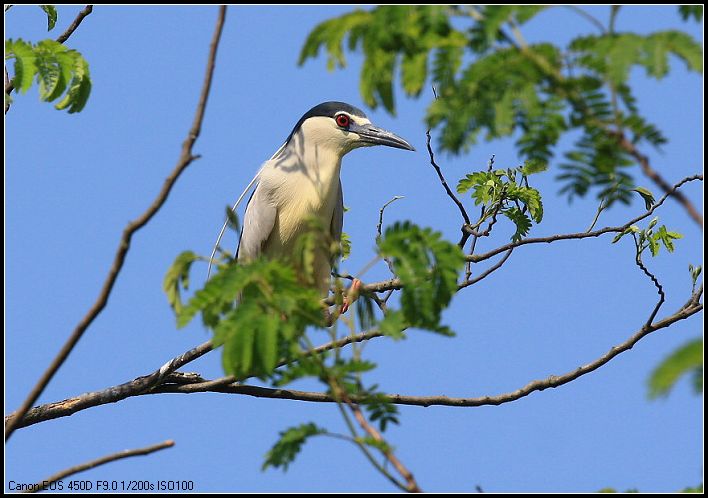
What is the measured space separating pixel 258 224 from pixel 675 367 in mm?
4653

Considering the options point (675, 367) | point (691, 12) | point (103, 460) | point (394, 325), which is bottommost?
point (675, 367)

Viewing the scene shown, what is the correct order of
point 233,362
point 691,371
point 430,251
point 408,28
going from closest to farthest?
point 691,371, point 408,28, point 233,362, point 430,251

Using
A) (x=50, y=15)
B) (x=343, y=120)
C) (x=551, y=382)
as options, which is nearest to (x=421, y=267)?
(x=551, y=382)

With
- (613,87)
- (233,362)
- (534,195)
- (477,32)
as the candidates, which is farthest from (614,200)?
(534,195)

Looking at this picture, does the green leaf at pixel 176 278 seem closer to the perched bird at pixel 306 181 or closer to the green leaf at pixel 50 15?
the green leaf at pixel 50 15

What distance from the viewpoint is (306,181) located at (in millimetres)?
6008

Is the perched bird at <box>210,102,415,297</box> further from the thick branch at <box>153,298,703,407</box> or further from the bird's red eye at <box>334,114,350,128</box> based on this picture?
the thick branch at <box>153,298,703,407</box>

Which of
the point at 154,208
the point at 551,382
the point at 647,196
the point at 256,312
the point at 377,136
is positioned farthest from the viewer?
the point at 377,136

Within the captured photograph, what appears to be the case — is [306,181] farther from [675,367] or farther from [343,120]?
[675,367]

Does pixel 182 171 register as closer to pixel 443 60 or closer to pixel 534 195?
pixel 443 60

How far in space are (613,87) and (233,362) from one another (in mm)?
1194

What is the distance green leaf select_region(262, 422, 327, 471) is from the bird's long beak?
355 cm

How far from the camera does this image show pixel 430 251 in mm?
2568

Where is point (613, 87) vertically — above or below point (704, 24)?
below
